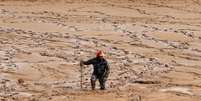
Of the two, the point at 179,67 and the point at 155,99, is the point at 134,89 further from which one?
the point at 179,67

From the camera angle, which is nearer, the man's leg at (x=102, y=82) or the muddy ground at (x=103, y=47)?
the man's leg at (x=102, y=82)

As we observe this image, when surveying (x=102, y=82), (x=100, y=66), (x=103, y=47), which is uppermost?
(x=100, y=66)

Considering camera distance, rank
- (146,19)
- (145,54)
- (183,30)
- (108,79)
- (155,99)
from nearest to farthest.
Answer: (155,99), (108,79), (145,54), (183,30), (146,19)

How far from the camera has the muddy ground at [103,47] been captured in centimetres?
1465

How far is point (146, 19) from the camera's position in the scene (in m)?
22.8

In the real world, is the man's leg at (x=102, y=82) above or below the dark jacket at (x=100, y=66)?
below

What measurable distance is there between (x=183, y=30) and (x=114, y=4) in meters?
4.10

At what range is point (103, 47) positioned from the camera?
18828 millimetres

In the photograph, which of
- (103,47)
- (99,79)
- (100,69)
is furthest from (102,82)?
(103,47)

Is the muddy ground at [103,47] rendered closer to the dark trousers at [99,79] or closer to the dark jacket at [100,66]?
the dark trousers at [99,79]

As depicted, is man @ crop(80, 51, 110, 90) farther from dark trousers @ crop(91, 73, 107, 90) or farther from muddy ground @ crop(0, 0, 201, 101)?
muddy ground @ crop(0, 0, 201, 101)

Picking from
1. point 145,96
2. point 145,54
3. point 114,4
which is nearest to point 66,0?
point 114,4

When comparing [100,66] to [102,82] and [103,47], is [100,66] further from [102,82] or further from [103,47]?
[103,47]

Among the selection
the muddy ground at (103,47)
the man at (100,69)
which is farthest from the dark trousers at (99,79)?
the muddy ground at (103,47)
